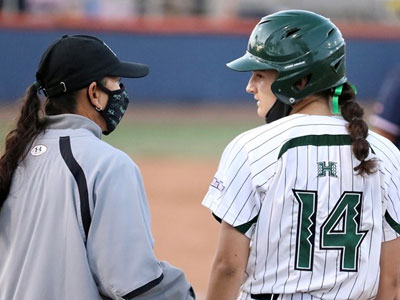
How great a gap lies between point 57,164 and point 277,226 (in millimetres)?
856

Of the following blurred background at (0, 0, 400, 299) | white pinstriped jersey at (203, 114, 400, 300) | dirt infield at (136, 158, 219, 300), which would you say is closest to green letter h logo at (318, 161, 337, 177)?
white pinstriped jersey at (203, 114, 400, 300)

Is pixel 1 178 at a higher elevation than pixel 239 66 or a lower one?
lower

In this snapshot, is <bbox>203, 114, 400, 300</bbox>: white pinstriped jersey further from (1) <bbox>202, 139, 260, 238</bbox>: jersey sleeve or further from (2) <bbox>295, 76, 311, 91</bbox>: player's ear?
(2) <bbox>295, 76, 311, 91</bbox>: player's ear

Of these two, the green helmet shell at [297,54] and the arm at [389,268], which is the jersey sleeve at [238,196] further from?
the arm at [389,268]

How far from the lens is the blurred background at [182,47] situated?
21844mm

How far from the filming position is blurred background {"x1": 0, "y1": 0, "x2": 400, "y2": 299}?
21.8 m

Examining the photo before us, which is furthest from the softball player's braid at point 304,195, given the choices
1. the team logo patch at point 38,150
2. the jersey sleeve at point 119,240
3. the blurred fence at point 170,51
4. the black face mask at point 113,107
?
the blurred fence at point 170,51

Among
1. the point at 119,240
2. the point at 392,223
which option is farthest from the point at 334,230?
the point at 119,240

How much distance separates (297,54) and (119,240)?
1006 mm

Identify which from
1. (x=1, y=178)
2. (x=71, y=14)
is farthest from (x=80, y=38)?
(x=71, y=14)

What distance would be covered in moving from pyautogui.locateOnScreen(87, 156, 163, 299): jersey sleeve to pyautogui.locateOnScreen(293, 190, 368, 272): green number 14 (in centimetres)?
55

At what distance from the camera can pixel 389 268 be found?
3.40 meters

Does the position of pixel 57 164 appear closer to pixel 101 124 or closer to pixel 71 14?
pixel 101 124

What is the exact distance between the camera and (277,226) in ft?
10.3
